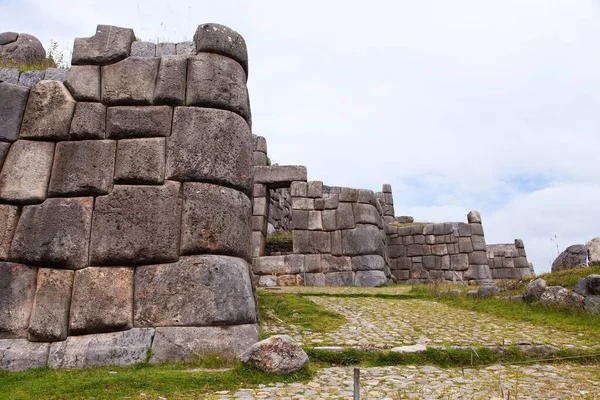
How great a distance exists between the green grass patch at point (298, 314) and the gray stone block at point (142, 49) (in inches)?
142

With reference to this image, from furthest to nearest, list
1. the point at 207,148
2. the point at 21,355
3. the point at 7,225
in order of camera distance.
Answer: the point at 207,148
the point at 7,225
the point at 21,355

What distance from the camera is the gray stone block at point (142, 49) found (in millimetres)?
5523

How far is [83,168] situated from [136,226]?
0.87 metres

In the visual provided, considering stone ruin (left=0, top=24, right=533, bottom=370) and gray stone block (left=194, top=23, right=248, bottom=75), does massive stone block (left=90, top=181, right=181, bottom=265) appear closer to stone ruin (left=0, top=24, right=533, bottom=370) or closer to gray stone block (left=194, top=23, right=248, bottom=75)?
stone ruin (left=0, top=24, right=533, bottom=370)

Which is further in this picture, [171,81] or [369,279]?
[369,279]

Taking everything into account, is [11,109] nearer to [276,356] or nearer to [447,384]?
[276,356]

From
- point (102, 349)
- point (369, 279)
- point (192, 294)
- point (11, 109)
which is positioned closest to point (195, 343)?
point (192, 294)

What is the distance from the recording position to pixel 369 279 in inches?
508

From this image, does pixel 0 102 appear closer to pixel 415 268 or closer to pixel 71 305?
pixel 71 305

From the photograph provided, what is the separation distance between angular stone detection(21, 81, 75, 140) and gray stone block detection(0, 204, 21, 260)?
817mm

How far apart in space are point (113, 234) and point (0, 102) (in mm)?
2085

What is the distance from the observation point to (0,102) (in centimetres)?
532

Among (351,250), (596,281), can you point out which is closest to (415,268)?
(351,250)

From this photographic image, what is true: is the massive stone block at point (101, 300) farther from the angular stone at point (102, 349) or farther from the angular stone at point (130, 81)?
the angular stone at point (130, 81)
